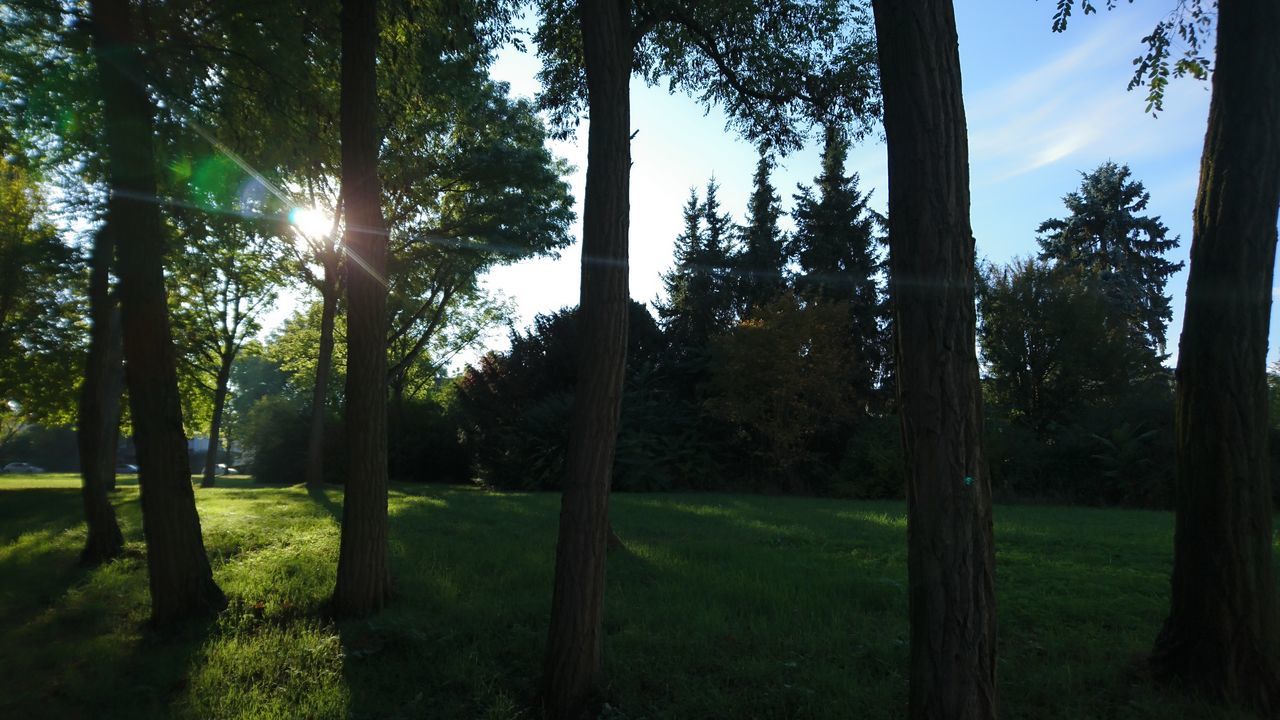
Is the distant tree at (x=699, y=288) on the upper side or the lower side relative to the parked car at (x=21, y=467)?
upper

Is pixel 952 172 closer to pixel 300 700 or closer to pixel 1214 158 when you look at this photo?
pixel 1214 158

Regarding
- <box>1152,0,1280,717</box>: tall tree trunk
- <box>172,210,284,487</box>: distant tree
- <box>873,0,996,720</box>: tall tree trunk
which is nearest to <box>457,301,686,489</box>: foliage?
<box>172,210,284,487</box>: distant tree

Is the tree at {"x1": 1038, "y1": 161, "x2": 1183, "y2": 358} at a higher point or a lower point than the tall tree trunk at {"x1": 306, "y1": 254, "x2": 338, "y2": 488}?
higher

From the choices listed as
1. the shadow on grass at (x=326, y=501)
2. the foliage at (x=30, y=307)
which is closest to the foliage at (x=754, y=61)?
the shadow on grass at (x=326, y=501)

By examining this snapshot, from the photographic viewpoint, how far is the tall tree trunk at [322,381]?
775 inches

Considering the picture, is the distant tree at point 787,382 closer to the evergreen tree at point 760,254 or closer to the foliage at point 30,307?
the evergreen tree at point 760,254

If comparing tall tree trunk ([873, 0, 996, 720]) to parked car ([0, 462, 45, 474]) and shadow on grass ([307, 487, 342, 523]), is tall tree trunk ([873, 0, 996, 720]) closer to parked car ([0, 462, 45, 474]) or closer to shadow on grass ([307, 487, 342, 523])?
shadow on grass ([307, 487, 342, 523])

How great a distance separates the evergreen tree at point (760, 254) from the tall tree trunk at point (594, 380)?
25107 millimetres

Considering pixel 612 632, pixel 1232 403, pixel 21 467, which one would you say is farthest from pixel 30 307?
pixel 21 467

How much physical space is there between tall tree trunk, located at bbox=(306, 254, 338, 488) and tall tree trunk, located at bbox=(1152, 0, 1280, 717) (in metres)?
20.0

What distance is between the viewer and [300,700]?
4.72 meters

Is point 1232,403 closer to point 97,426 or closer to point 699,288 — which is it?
point 97,426

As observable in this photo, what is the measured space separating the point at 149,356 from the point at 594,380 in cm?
519

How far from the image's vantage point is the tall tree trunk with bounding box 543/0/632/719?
4.43m
